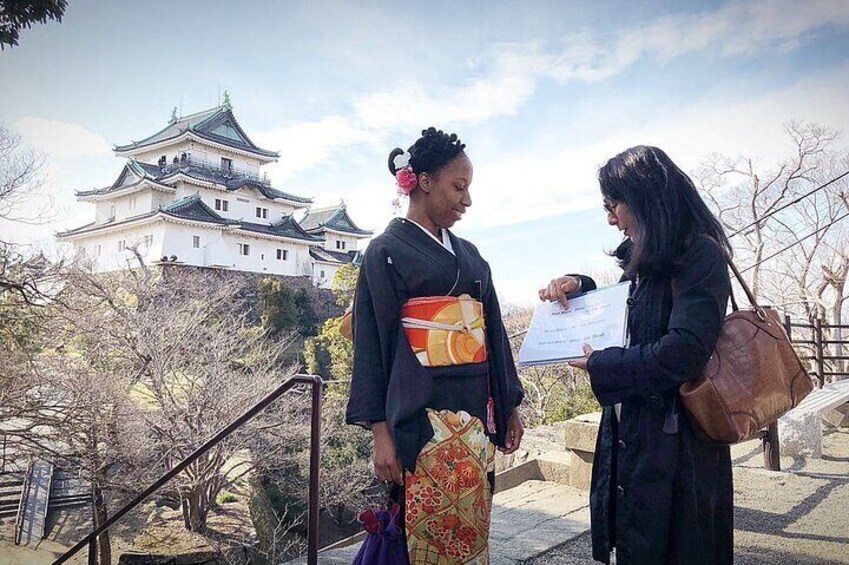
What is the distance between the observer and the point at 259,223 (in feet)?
84.0

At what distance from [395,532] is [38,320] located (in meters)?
8.66

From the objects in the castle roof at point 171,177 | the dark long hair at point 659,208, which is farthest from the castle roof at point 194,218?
the dark long hair at point 659,208

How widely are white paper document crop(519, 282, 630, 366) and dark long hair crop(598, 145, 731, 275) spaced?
113 mm

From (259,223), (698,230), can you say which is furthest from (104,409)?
(259,223)

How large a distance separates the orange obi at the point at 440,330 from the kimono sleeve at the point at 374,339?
47 mm

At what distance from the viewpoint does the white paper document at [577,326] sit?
139 centimetres

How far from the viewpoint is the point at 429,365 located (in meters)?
1.52

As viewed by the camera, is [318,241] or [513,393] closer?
[513,393]

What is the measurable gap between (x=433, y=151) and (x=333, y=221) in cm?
2890

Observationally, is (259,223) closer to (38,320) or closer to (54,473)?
(54,473)

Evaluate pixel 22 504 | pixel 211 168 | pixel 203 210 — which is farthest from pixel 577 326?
pixel 211 168

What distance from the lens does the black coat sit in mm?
1204

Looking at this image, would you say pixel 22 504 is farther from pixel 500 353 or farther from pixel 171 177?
pixel 171 177

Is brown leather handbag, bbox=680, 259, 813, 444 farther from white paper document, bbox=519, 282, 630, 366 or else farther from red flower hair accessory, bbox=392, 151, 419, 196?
red flower hair accessory, bbox=392, 151, 419, 196
